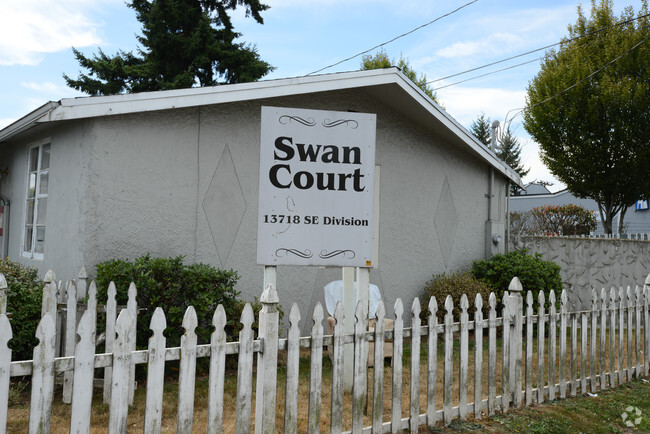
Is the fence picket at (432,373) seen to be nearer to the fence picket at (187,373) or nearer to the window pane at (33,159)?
the fence picket at (187,373)

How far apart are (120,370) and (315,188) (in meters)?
2.11

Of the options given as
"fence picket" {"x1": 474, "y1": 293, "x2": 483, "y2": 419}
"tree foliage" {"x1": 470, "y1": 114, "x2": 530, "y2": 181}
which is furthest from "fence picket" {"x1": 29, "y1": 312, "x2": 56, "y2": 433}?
"tree foliage" {"x1": 470, "y1": 114, "x2": 530, "y2": 181}

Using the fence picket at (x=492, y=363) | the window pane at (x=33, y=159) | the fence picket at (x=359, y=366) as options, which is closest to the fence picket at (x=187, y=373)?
the fence picket at (x=359, y=366)

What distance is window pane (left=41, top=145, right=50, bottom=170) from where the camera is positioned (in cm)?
788

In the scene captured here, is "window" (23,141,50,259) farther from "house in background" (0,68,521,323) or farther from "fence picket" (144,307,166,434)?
"fence picket" (144,307,166,434)

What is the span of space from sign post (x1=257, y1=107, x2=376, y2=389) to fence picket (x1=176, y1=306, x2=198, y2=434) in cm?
102

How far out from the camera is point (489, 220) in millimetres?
9961

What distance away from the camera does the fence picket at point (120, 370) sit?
3062mm

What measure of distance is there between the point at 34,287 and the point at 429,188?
600cm

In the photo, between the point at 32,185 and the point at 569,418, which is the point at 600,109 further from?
the point at 32,185

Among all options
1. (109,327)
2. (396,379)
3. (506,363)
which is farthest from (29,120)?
(506,363)

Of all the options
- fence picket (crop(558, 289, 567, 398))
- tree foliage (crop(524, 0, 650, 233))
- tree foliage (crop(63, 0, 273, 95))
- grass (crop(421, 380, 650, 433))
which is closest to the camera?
grass (crop(421, 380, 650, 433))

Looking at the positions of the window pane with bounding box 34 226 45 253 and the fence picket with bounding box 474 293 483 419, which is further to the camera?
the window pane with bounding box 34 226 45 253

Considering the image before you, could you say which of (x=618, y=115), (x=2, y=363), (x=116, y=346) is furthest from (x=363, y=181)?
(x=618, y=115)
